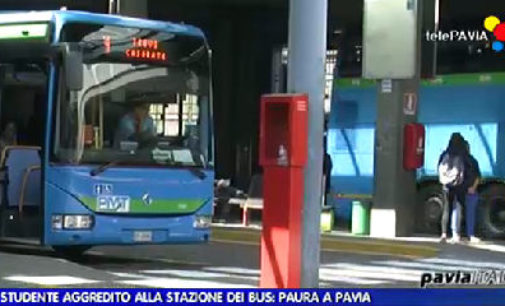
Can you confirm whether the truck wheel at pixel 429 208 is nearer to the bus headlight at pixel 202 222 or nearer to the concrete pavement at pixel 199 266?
the concrete pavement at pixel 199 266

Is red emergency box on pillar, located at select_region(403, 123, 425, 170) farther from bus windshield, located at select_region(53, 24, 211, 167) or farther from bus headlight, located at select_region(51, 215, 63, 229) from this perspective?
bus headlight, located at select_region(51, 215, 63, 229)

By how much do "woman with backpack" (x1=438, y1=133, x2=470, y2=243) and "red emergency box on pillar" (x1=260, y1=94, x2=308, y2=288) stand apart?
8.76 meters

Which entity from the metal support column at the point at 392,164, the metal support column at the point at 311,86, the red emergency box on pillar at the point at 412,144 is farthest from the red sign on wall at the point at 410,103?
the metal support column at the point at 311,86

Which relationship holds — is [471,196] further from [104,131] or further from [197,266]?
[104,131]

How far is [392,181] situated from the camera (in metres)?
18.7

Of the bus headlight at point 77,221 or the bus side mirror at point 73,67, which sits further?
the bus headlight at point 77,221

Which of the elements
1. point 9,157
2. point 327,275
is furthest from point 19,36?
point 327,275

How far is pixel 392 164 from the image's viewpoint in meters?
18.8

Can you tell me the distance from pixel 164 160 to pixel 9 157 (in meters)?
2.01

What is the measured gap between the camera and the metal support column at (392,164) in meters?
18.7

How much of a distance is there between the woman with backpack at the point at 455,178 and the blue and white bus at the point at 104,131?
19.0 feet

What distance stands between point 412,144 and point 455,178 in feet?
4.45

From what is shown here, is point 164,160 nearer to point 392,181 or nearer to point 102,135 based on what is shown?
point 102,135

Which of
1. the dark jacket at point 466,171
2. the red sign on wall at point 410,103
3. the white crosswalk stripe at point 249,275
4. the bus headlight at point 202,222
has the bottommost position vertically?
the white crosswalk stripe at point 249,275
